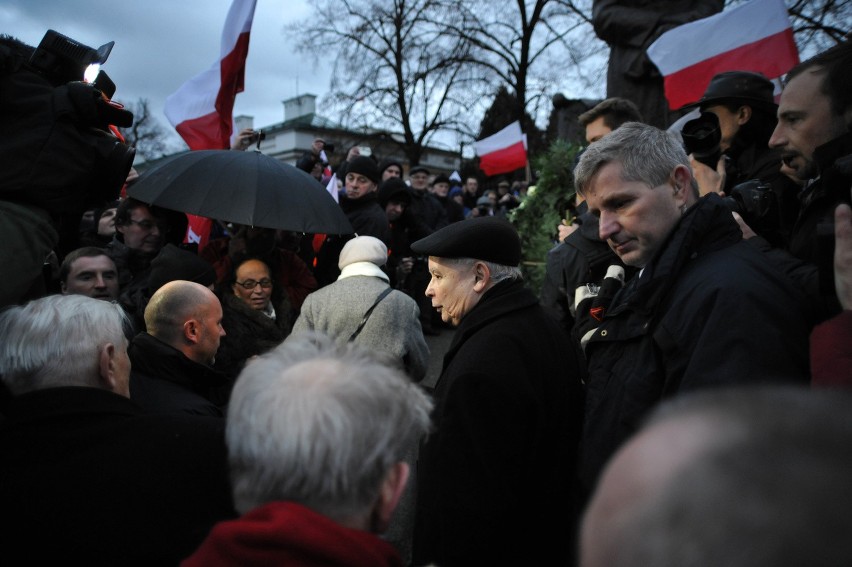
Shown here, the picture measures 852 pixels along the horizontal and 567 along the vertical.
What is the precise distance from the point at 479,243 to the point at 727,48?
3996 millimetres

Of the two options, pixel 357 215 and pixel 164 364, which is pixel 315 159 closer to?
pixel 357 215

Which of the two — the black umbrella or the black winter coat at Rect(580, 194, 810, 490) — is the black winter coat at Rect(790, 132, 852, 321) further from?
the black umbrella

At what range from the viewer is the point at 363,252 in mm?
3971

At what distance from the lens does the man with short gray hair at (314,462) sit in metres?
1.04

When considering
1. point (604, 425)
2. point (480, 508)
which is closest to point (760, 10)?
point (604, 425)

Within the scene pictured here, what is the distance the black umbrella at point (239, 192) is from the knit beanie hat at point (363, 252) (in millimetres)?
155

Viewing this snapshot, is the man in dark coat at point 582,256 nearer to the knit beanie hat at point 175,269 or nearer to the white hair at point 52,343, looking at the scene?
the knit beanie hat at point 175,269

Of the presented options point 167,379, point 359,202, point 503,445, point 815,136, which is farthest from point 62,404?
point 359,202

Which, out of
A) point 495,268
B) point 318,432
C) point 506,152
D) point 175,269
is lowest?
point 318,432

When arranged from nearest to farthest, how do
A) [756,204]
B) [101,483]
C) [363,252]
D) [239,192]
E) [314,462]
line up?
[314,462] < [101,483] < [756,204] < [239,192] < [363,252]

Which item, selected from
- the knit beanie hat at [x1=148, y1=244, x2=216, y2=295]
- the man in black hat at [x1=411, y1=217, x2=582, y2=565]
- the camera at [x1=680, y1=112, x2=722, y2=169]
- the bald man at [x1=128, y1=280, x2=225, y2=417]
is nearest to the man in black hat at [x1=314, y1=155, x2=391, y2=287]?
the knit beanie hat at [x1=148, y1=244, x2=216, y2=295]

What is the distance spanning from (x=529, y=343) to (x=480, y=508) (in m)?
0.60

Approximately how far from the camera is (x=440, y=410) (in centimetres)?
216

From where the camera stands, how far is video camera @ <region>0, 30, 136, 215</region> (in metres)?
2.06
